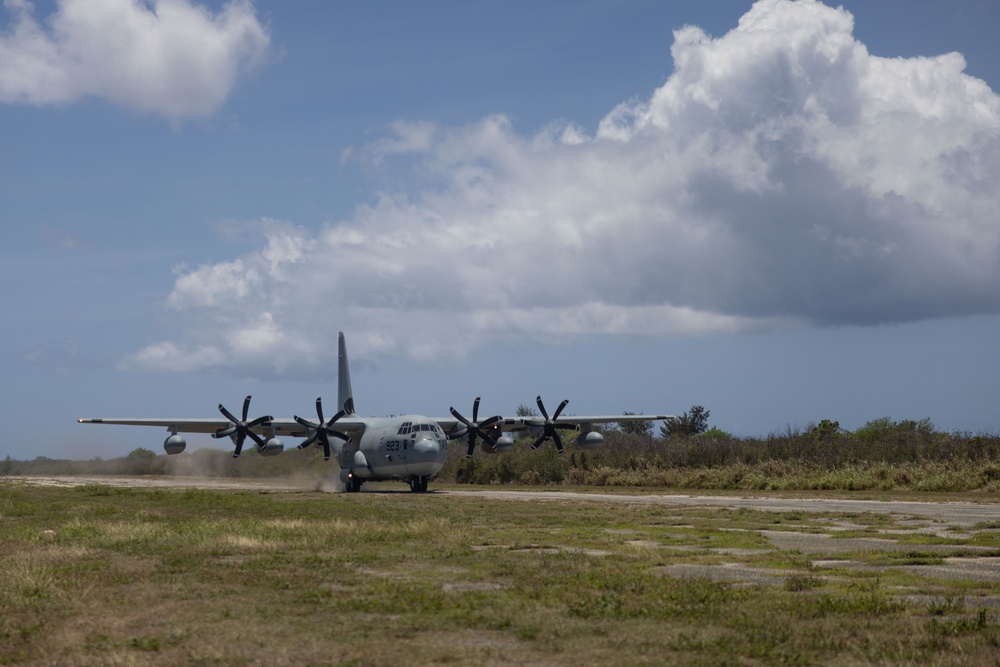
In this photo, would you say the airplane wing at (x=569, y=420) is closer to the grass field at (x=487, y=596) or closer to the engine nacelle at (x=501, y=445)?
the engine nacelle at (x=501, y=445)

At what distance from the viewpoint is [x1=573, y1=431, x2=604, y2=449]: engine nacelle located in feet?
181

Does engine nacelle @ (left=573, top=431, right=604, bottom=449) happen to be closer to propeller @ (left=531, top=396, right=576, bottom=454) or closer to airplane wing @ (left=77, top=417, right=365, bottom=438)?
propeller @ (left=531, top=396, right=576, bottom=454)

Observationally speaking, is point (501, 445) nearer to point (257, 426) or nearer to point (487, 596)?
point (257, 426)

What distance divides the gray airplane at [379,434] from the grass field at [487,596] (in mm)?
23657

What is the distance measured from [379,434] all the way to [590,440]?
38.4 ft

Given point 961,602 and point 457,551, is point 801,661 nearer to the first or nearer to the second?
point 961,602

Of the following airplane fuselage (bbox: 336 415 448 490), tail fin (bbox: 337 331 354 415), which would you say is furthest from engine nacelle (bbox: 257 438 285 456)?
tail fin (bbox: 337 331 354 415)

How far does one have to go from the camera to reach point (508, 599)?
13.9m

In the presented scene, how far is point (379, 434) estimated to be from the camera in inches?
2057

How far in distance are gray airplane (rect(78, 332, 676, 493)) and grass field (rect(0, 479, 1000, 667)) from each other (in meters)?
23.7

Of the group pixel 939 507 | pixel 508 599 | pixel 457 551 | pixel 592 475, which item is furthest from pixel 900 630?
pixel 592 475

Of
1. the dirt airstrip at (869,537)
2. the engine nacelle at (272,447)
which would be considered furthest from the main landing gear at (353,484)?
the dirt airstrip at (869,537)

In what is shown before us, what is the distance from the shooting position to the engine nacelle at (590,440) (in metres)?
55.0

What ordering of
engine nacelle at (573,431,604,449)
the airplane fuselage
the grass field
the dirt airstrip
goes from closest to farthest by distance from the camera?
the grass field, the dirt airstrip, the airplane fuselage, engine nacelle at (573,431,604,449)
